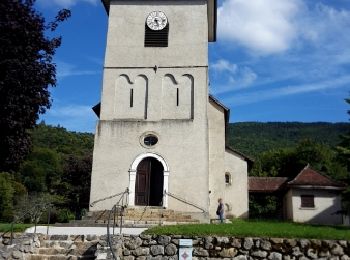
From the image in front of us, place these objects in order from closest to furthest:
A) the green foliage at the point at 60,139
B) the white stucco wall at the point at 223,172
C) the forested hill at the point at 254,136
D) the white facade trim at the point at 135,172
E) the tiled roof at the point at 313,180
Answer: the white facade trim at the point at 135,172 < the white stucco wall at the point at 223,172 < the tiled roof at the point at 313,180 < the green foliage at the point at 60,139 < the forested hill at the point at 254,136

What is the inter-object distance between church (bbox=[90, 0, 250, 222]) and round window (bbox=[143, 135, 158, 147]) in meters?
0.05

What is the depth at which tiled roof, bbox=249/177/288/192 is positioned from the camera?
38.2 metres

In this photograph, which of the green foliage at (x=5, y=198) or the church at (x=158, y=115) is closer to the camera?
the church at (x=158, y=115)

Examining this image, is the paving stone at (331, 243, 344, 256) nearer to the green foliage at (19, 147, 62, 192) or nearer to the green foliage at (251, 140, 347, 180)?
the green foliage at (251, 140, 347, 180)

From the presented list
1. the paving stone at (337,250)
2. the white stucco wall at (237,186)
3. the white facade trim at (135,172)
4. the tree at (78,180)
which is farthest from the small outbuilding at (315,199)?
the tree at (78,180)

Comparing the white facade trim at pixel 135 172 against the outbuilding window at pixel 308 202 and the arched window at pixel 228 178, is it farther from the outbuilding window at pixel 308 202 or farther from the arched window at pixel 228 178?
the outbuilding window at pixel 308 202

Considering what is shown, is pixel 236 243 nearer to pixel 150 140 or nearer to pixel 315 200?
pixel 150 140

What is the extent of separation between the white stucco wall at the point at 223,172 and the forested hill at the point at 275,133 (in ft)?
215

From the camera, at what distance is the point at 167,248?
44.2 ft

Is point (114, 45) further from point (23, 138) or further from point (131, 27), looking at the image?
point (23, 138)

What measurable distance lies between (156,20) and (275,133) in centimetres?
10638

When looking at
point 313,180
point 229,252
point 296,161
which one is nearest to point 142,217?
point 229,252

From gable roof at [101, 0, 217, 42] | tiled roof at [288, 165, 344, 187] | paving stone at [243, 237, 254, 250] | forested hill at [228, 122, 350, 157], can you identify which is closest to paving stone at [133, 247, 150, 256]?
paving stone at [243, 237, 254, 250]

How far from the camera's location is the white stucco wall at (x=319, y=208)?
3119 cm
